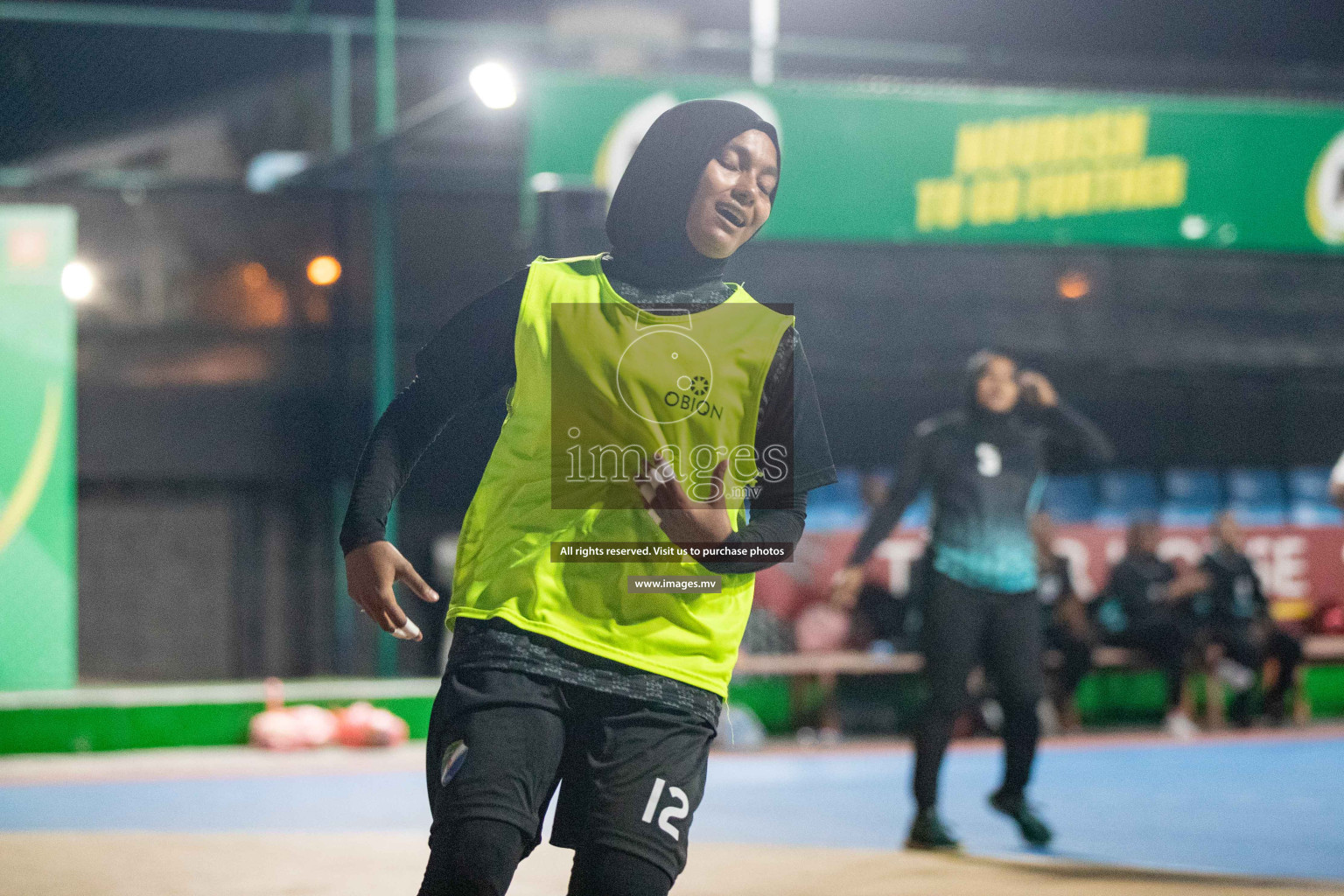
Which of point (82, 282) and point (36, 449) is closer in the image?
point (36, 449)

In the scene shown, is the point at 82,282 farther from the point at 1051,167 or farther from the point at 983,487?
the point at 983,487

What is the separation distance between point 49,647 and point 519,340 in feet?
26.4

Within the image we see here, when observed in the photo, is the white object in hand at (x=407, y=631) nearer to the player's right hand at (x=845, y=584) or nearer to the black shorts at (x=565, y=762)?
the black shorts at (x=565, y=762)

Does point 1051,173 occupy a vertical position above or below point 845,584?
above

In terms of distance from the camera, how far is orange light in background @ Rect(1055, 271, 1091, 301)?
45.4ft

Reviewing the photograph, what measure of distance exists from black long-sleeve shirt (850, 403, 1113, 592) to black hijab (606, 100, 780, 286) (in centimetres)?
370

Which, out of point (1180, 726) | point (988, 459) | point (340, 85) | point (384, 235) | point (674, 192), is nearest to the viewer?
point (674, 192)

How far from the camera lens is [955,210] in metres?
12.3

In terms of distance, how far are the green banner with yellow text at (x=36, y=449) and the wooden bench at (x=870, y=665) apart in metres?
4.18

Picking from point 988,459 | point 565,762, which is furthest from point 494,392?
point 988,459

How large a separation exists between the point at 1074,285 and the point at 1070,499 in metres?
1.85

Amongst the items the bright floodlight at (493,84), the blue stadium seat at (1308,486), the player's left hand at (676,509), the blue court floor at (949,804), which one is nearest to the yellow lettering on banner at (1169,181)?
the blue stadium seat at (1308,486)

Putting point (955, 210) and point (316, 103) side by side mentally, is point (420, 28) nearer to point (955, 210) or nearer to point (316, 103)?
point (316, 103)

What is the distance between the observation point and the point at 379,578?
2484 millimetres
